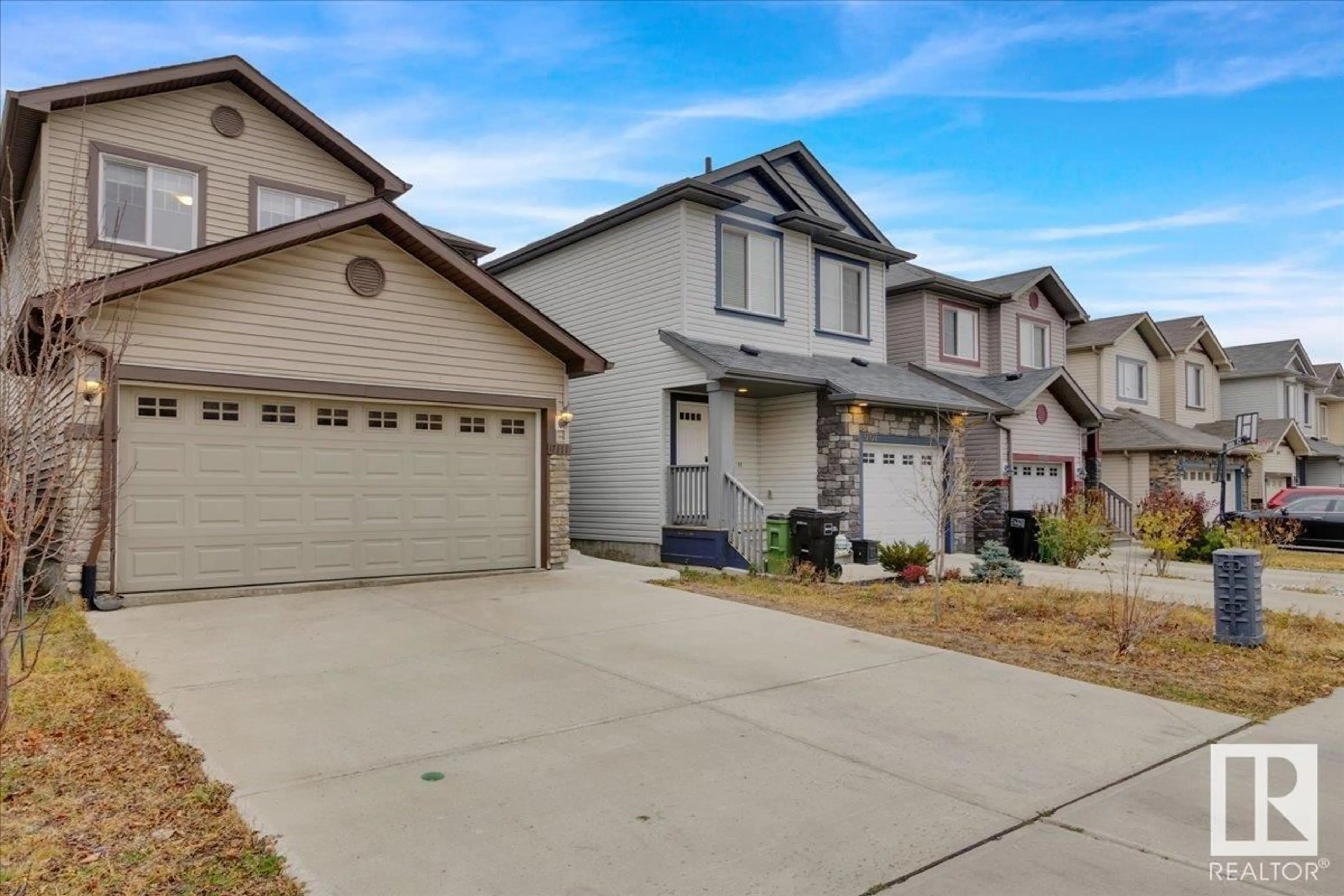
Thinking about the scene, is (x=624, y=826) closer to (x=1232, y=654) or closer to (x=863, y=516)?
(x=1232, y=654)

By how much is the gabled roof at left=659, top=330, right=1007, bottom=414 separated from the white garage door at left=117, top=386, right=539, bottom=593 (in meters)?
3.26

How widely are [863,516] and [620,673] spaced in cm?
992

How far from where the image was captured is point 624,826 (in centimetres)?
384

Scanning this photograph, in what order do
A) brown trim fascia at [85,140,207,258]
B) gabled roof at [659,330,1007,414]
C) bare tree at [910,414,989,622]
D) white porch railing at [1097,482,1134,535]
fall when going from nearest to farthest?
1. bare tree at [910,414,989,622]
2. brown trim fascia at [85,140,207,258]
3. gabled roof at [659,330,1007,414]
4. white porch railing at [1097,482,1134,535]

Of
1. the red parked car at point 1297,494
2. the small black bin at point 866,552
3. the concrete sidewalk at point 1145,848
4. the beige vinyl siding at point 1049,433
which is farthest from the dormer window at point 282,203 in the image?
the red parked car at point 1297,494

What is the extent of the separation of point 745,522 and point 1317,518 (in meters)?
15.1

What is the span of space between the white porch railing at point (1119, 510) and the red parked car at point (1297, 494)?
332 cm

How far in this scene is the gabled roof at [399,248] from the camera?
879cm

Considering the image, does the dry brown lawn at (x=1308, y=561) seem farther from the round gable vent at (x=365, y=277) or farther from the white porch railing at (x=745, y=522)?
the round gable vent at (x=365, y=277)

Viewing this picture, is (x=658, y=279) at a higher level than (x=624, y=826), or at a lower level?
higher

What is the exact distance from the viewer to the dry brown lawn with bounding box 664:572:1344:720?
6.49m

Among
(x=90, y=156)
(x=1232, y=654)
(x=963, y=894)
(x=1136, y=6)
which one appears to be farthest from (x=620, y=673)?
(x=1136, y=6)
